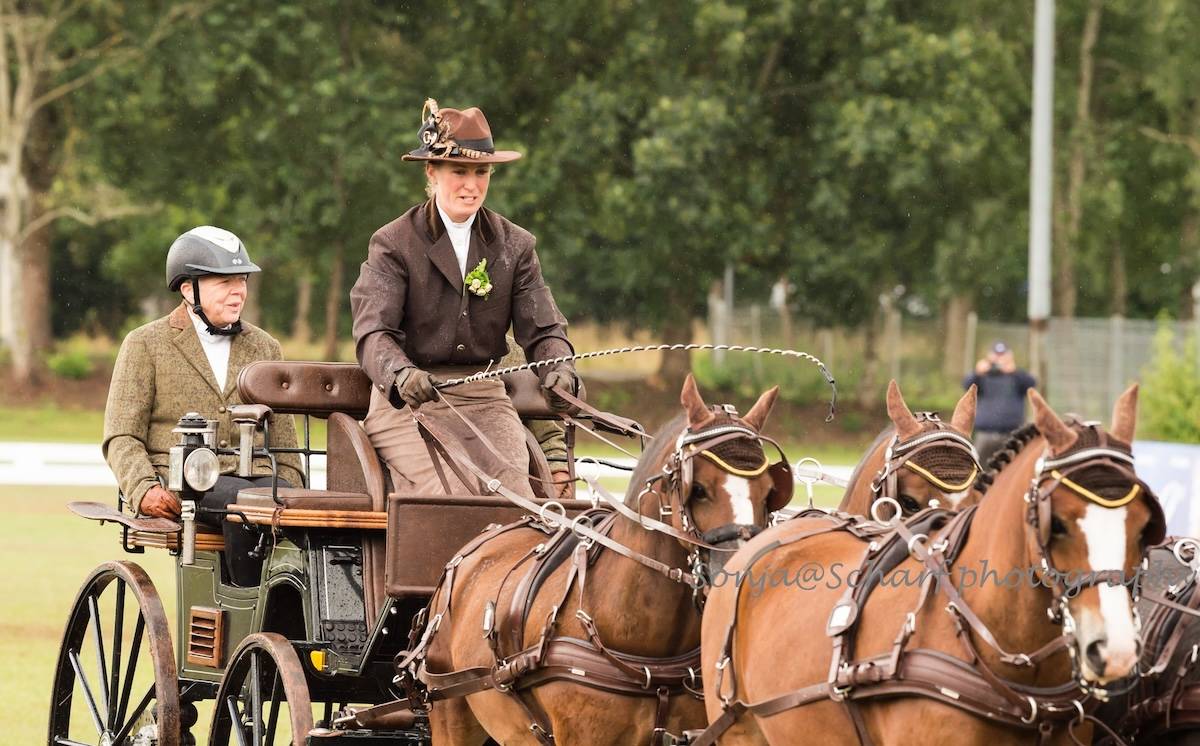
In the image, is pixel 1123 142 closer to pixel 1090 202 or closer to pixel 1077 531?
pixel 1090 202

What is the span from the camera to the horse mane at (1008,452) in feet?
13.5

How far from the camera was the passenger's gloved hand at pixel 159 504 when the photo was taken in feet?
22.2

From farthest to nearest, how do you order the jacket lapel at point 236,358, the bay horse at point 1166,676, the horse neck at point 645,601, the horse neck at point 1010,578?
1. the jacket lapel at point 236,358
2. the horse neck at point 645,601
3. the bay horse at point 1166,676
4. the horse neck at point 1010,578

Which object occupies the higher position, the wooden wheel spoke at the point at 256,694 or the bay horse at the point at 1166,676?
the bay horse at the point at 1166,676

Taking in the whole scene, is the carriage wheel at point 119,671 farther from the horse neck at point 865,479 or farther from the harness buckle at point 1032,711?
the harness buckle at point 1032,711

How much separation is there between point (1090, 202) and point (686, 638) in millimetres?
31045

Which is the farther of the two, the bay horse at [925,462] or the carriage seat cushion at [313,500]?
the carriage seat cushion at [313,500]

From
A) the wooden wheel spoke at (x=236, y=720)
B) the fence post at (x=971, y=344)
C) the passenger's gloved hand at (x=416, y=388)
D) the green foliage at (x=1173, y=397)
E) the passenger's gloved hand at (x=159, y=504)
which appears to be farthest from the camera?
the fence post at (x=971, y=344)

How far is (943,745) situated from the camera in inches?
164

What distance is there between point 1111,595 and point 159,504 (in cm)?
410

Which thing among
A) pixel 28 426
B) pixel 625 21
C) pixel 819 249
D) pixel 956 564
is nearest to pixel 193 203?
pixel 28 426

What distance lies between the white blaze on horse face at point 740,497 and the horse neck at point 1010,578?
2.65 feet

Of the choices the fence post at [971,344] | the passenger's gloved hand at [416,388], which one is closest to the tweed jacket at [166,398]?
the passenger's gloved hand at [416,388]

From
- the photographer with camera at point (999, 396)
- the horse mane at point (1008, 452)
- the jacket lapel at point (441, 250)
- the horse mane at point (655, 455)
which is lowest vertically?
the photographer with camera at point (999, 396)
